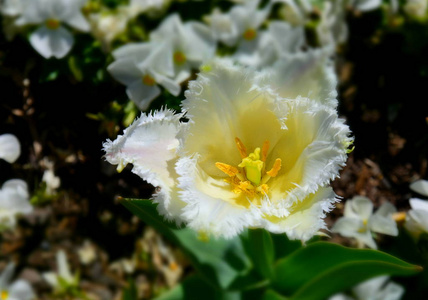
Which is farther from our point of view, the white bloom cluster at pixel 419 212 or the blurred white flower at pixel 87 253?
the blurred white flower at pixel 87 253

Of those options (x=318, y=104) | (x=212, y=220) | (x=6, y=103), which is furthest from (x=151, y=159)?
(x=6, y=103)

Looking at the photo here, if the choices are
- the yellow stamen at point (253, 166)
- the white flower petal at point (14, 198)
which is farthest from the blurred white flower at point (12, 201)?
the yellow stamen at point (253, 166)

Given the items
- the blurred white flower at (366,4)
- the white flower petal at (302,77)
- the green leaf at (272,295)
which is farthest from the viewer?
the blurred white flower at (366,4)

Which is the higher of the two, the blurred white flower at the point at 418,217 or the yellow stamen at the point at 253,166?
the yellow stamen at the point at 253,166

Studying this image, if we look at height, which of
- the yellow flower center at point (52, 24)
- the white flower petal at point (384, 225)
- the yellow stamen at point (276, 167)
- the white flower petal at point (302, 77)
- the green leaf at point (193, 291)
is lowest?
the green leaf at point (193, 291)

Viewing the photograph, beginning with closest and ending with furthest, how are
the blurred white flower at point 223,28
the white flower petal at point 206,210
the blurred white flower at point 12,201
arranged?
the white flower petal at point 206,210, the blurred white flower at point 12,201, the blurred white flower at point 223,28

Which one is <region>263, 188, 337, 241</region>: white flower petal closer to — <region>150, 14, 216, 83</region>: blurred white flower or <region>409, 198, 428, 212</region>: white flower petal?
<region>409, 198, 428, 212</region>: white flower petal

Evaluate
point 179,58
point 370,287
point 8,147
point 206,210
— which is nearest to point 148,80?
point 179,58

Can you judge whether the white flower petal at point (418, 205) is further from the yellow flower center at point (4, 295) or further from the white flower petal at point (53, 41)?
the yellow flower center at point (4, 295)

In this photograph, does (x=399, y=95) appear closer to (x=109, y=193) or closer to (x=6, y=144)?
(x=109, y=193)

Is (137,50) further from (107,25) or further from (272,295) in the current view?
(272,295)
